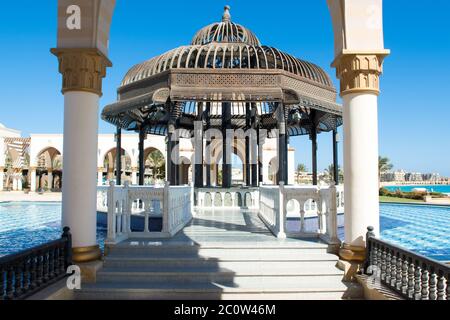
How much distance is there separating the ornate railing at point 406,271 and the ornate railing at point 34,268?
3735mm

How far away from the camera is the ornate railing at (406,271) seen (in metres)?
3.11

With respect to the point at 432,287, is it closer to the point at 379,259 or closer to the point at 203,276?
the point at 379,259

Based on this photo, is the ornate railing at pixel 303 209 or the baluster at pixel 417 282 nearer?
the baluster at pixel 417 282

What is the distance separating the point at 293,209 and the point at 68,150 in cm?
672

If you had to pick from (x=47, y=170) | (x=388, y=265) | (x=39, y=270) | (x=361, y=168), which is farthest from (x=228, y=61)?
(x=47, y=170)

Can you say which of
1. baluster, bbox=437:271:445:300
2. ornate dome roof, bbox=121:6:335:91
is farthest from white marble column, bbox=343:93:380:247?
ornate dome roof, bbox=121:6:335:91

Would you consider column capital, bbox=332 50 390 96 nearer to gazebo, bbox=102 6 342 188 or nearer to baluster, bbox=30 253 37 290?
gazebo, bbox=102 6 342 188

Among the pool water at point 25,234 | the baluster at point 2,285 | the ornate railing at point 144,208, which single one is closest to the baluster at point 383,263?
the ornate railing at point 144,208

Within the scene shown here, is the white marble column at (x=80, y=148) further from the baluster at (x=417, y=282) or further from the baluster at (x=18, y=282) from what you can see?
the baluster at (x=417, y=282)

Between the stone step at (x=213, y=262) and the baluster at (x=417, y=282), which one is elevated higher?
the baluster at (x=417, y=282)

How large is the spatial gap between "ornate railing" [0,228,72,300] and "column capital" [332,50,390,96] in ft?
13.6

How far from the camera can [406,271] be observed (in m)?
3.71
